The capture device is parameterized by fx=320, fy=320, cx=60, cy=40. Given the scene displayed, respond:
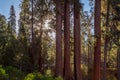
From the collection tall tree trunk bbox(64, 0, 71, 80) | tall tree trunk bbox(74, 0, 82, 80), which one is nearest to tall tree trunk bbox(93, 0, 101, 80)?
tall tree trunk bbox(74, 0, 82, 80)

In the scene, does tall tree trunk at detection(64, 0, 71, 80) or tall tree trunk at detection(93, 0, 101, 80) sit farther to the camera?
tall tree trunk at detection(64, 0, 71, 80)

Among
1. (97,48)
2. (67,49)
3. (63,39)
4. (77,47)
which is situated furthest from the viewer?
(63,39)

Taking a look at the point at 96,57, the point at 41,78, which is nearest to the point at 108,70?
the point at 96,57

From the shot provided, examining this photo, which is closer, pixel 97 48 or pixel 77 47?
pixel 97 48

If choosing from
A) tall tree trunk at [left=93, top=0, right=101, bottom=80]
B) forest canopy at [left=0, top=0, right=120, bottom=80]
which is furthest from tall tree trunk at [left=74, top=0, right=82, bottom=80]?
tall tree trunk at [left=93, top=0, right=101, bottom=80]

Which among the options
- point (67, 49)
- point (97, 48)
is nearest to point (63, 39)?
point (67, 49)

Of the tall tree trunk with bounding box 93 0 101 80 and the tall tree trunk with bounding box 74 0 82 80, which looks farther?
the tall tree trunk with bounding box 74 0 82 80

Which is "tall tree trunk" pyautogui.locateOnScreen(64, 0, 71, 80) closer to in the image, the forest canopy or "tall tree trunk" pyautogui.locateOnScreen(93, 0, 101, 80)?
the forest canopy

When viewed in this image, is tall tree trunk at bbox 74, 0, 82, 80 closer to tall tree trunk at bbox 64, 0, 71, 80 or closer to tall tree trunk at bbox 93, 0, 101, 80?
tall tree trunk at bbox 64, 0, 71, 80

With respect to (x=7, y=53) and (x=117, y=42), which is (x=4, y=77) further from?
(x=7, y=53)

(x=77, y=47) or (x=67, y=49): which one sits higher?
(x=77, y=47)

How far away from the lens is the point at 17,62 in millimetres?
38875

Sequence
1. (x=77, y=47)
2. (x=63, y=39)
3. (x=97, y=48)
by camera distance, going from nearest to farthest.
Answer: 1. (x=97, y=48)
2. (x=77, y=47)
3. (x=63, y=39)

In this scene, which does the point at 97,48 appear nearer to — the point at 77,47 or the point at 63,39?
the point at 77,47
